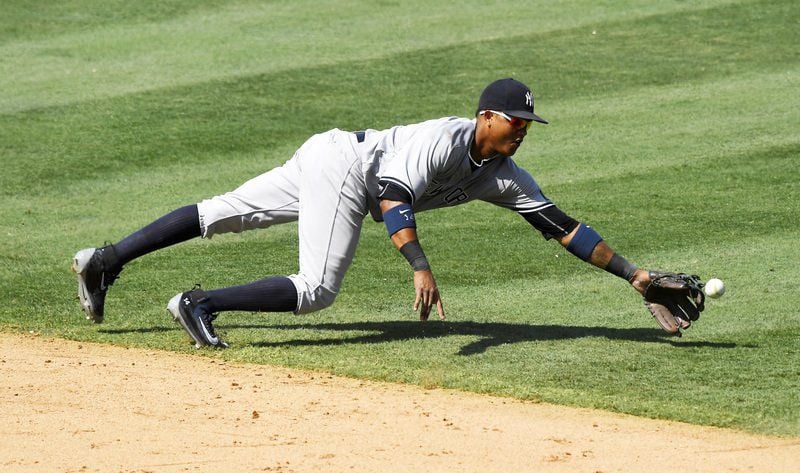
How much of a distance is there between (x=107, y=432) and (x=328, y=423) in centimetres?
89

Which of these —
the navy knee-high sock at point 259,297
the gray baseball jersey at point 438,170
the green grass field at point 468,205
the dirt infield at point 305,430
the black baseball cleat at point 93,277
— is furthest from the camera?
the black baseball cleat at point 93,277

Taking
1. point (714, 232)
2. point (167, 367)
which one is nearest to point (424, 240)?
point (714, 232)

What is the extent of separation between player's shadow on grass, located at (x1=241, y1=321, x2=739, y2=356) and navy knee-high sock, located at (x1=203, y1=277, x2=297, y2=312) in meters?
0.32

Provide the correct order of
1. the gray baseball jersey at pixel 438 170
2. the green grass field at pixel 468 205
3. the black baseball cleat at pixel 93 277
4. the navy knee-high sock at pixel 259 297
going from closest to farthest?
the gray baseball jersey at pixel 438 170
the navy knee-high sock at pixel 259 297
the green grass field at pixel 468 205
the black baseball cleat at pixel 93 277

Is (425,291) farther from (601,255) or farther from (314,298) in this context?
(601,255)

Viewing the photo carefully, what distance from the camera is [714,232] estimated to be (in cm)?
842

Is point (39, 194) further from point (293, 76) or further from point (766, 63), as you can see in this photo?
point (766, 63)

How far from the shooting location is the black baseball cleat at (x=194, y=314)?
19.7 ft

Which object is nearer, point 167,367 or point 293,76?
point 167,367

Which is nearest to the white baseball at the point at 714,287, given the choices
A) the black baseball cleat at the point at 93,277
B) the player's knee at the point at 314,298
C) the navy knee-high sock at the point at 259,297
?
the player's knee at the point at 314,298

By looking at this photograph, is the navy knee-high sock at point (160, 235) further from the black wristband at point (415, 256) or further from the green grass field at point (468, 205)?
the black wristband at point (415, 256)

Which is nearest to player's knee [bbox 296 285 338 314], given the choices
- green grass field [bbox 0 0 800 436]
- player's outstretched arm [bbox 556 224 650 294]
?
green grass field [bbox 0 0 800 436]

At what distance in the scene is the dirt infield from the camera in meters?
4.51

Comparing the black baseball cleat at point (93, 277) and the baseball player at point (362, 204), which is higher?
the baseball player at point (362, 204)
